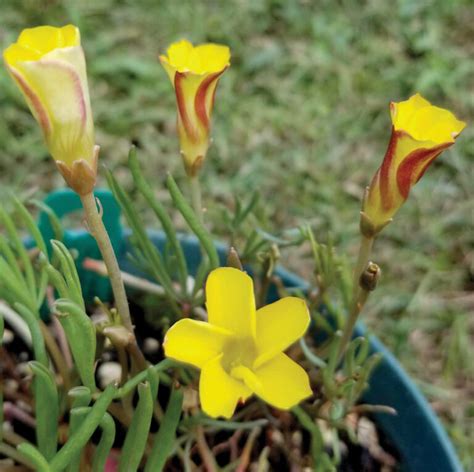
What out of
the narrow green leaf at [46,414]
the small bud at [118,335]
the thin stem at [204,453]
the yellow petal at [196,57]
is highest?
the yellow petal at [196,57]

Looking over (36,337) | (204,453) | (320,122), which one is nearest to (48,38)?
(36,337)

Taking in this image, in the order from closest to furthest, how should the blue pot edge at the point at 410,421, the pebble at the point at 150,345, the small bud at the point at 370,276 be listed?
the small bud at the point at 370,276 → the blue pot edge at the point at 410,421 → the pebble at the point at 150,345

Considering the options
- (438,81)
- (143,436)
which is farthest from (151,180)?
(143,436)

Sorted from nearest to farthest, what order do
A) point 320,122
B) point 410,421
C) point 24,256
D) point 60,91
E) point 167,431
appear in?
point 60,91 → point 167,431 → point 24,256 → point 410,421 → point 320,122

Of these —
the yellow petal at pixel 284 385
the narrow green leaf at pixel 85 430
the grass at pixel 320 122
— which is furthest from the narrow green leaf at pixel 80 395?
the grass at pixel 320 122

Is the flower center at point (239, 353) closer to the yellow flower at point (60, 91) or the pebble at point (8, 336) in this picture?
the yellow flower at point (60, 91)

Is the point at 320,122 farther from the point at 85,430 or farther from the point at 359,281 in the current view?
the point at 85,430

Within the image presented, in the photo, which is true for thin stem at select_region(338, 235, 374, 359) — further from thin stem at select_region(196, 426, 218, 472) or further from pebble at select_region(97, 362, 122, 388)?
pebble at select_region(97, 362, 122, 388)
